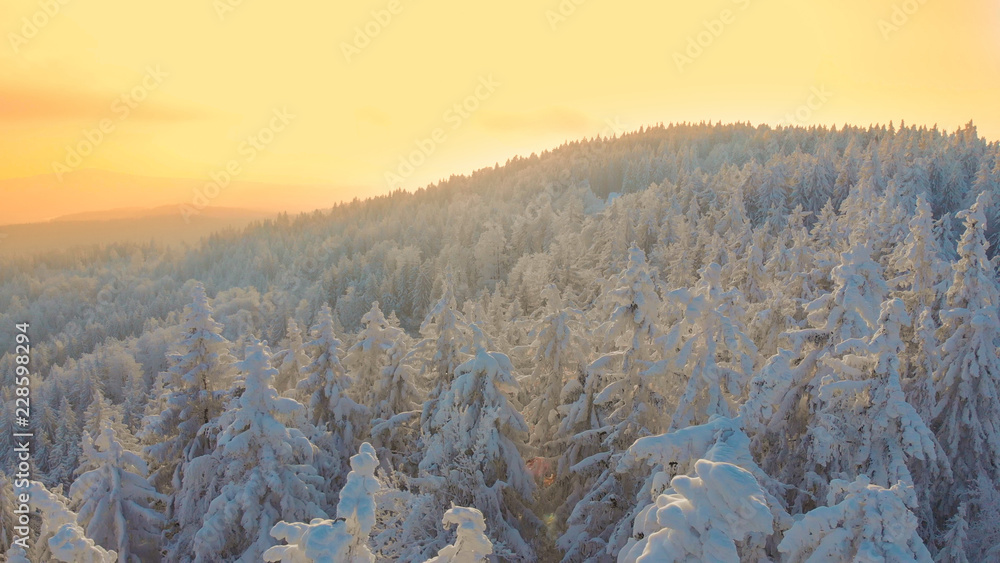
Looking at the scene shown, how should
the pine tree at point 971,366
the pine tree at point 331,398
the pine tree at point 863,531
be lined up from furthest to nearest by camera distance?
1. the pine tree at point 331,398
2. the pine tree at point 971,366
3. the pine tree at point 863,531

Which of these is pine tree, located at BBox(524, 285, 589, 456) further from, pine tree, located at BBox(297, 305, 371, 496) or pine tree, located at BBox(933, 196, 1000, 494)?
pine tree, located at BBox(933, 196, 1000, 494)

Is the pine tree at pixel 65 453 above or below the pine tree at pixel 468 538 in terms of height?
below

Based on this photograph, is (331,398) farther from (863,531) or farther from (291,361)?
(863,531)

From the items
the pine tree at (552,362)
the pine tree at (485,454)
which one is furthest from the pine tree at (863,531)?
the pine tree at (552,362)

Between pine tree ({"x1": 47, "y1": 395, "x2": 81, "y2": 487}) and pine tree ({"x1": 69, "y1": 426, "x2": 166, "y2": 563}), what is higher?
pine tree ({"x1": 69, "y1": 426, "x2": 166, "y2": 563})

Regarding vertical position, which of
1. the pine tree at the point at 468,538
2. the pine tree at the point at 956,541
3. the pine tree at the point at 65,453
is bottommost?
the pine tree at the point at 65,453

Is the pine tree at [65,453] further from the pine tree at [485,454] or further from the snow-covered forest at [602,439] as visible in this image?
the pine tree at [485,454]

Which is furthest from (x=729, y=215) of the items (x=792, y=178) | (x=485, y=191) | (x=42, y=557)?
(x=485, y=191)

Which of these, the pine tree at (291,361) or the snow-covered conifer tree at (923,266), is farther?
the pine tree at (291,361)

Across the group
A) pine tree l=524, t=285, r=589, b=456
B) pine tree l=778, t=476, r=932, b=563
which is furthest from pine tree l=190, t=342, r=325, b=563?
pine tree l=778, t=476, r=932, b=563

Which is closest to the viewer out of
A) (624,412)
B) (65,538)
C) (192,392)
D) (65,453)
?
(65,538)

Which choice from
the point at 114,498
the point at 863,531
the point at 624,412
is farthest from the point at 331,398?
the point at 863,531

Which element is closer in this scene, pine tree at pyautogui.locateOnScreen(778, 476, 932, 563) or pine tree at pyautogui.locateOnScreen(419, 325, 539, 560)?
pine tree at pyautogui.locateOnScreen(778, 476, 932, 563)

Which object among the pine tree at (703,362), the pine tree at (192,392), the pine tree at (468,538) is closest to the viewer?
the pine tree at (468,538)
